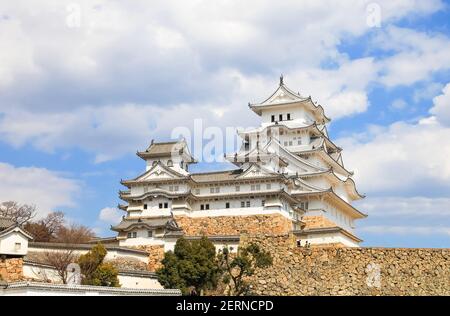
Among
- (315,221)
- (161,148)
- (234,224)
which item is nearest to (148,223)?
(234,224)

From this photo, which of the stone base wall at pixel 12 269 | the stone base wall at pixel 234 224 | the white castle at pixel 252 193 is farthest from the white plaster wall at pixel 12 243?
the stone base wall at pixel 234 224

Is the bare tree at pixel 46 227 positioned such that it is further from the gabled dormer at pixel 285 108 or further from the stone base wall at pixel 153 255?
the gabled dormer at pixel 285 108

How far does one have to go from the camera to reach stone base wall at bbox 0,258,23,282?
2756 centimetres

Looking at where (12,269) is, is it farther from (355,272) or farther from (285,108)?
(285,108)

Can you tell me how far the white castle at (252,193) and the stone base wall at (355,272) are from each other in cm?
436

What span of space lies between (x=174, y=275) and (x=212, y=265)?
1767mm

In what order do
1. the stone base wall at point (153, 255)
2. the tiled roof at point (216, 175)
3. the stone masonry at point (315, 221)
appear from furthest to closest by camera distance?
the tiled roof at point (216, 175)
the stone masonry at point (315, 221)
the stone base wall at point (153, 255)

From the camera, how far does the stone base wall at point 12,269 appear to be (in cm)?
2756

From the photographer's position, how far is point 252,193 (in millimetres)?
40000

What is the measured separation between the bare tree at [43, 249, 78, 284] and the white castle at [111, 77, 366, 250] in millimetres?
6305

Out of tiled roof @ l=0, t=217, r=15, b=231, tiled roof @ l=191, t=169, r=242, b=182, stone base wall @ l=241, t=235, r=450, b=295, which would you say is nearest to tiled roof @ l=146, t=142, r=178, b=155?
tiled roof @ l=191, t=169, r=242, b=182

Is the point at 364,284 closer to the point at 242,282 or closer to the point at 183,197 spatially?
the point at 242,282
